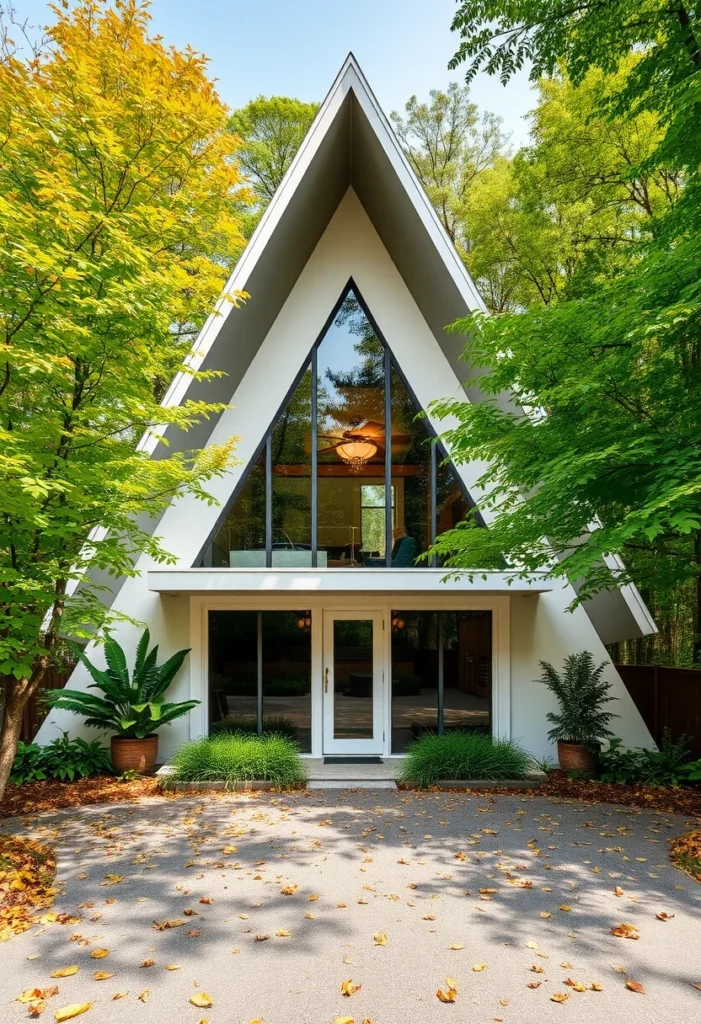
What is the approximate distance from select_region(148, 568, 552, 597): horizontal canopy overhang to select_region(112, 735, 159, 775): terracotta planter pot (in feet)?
6.70

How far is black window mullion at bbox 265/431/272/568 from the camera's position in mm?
9320

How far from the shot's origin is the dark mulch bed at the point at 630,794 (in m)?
7.29

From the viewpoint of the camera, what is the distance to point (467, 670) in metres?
9.55

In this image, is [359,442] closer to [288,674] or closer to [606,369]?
[288,674]

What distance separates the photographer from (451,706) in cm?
951

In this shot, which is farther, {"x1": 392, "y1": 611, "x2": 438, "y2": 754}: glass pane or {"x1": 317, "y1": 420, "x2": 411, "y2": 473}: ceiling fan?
{"x1": 317, "y1": 420, "x2": 411, "y2": 473}: ceiling fan

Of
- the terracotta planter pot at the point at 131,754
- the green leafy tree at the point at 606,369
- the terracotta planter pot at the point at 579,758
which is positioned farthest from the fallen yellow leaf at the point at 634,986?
the terracotta planter pot at the point at 131,754

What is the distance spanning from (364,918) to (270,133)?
69.1 feet

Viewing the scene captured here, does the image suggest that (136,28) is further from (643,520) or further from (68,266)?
(643,520)

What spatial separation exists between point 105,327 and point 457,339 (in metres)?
5.59

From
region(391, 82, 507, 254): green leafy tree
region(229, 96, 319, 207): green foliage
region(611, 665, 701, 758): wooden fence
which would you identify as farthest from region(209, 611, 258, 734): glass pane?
region(391, 82, 507, 254): green leafy tree

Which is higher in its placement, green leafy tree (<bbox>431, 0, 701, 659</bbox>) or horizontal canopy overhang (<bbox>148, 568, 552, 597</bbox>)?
green leafy tree (<bbox>431, 0, 701, 659</bbox>)

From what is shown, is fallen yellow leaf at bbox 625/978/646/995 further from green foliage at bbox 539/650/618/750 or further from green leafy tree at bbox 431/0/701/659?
green foliage at bbox 539/650/618/750

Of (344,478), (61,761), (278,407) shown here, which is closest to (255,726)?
(61,761)
